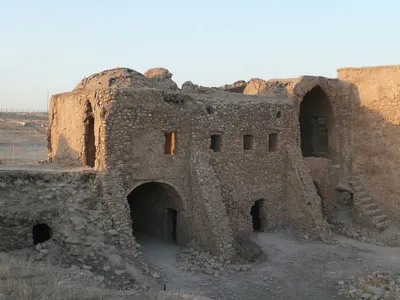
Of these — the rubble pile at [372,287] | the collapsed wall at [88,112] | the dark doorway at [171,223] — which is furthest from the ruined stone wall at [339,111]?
the rubble pile at [372,287]

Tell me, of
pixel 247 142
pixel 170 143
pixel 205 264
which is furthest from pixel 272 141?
pixel 205 264

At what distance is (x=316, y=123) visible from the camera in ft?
77.8

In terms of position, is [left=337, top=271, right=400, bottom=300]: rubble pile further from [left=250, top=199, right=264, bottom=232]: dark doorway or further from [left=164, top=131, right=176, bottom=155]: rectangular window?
[left=164, top=131, right=176, bottom=155]: rectangular window

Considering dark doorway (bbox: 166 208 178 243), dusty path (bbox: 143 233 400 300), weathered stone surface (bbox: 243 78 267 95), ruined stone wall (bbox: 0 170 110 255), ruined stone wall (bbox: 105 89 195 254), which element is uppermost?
weathered stone surface (bbox: 243 78 267 95)

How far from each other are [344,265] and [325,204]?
5.36 metres

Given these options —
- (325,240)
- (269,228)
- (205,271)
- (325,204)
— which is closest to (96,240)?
(205,271)

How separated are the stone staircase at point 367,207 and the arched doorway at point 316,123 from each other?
2.25 m

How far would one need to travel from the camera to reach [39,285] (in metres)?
9.52

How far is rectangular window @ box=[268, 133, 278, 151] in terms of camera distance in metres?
19.5

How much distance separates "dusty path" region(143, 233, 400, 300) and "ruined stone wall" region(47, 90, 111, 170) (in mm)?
4316

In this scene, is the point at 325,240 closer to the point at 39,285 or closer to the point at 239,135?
the point at 239,135

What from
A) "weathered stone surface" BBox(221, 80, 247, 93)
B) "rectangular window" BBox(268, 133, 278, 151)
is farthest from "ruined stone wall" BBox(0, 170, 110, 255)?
"weathered stone surface" BBox(221, 80, 247, 93)

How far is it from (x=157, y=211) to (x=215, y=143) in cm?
358

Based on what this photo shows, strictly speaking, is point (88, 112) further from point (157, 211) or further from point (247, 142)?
point (247, 142)
